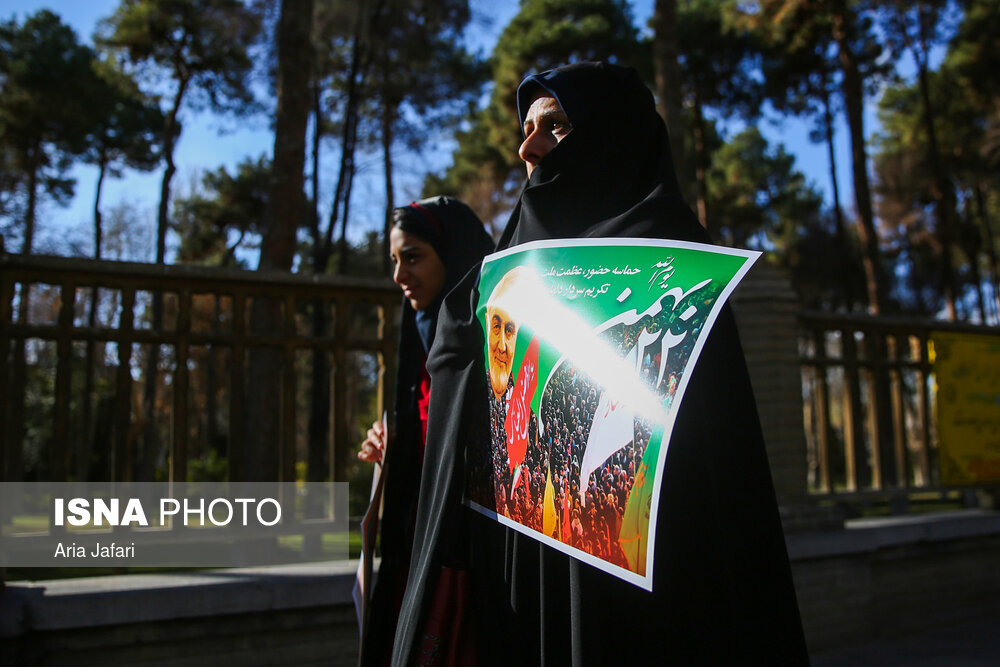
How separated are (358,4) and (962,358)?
1442 cm

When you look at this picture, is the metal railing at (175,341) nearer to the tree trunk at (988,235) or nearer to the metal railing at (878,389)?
the metal railing at (878,389)

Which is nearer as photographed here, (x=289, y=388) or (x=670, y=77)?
(x=289, y=388)

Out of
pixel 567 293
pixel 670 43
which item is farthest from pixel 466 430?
pixel 670 43

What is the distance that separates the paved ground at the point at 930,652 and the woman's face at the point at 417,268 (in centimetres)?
288

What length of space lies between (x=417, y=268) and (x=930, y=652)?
11.7 feet

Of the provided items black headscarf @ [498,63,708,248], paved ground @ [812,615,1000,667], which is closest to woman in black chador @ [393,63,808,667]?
black headscarf @ [498,63,708,248]

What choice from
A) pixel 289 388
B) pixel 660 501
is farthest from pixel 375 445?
pixel 289 388

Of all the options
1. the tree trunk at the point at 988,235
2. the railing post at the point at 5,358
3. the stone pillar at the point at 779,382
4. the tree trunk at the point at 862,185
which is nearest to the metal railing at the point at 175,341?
the railing post at the point at 5,358

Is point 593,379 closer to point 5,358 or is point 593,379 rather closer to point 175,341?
point 175,341

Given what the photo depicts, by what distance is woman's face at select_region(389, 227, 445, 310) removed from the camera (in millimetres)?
1883

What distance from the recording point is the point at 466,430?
4.78 feet

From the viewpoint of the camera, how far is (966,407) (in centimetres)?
498

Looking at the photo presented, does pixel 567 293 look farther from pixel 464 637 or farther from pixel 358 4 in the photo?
pixel 358 4

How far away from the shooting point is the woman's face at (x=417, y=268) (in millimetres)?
1883
